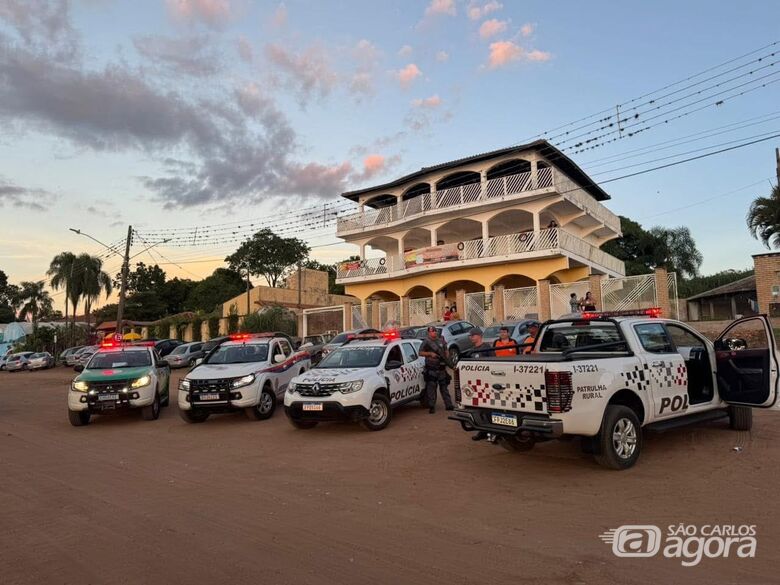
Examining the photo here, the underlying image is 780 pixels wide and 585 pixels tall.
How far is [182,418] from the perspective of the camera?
12805 millimetres

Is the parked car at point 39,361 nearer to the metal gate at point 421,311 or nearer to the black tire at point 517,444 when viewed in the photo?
the metal gate at point 421,311

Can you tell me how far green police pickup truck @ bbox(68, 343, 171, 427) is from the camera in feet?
39.8

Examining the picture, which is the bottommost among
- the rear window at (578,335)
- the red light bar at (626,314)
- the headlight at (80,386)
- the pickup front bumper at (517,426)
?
the pickup front bumper at (517,426)

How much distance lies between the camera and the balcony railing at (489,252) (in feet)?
90.2

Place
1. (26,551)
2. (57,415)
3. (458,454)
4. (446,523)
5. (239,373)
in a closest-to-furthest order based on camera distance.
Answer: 1. (26,551)
2. (446,523)
3. (458,454)
4. (239,373)
5. (57,415)

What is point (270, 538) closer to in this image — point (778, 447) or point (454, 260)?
point (778, 447)

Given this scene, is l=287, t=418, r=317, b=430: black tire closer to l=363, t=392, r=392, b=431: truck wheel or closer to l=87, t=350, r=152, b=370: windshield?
l=363, t=392, r=392, b=431: truck wheel

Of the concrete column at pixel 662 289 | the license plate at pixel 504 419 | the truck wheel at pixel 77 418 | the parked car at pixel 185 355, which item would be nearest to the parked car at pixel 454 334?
the concrete column at pixel 662 289

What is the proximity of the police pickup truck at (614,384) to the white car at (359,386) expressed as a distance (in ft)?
8.91

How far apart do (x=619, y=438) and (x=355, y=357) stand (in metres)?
5.62

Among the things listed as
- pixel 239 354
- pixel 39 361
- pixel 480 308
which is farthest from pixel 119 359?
pixel 39 361

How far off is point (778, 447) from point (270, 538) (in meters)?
6.73

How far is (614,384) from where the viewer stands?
6695mm

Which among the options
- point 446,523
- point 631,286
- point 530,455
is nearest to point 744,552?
point 446,523
